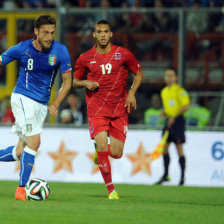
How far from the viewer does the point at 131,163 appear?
1405 cm

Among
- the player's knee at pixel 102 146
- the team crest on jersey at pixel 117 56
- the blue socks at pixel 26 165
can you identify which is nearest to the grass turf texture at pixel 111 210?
the blue socks at pixel 26 165

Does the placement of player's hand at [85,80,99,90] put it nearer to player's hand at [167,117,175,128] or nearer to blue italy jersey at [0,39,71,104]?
blue italy jersey at [0,39,71,104]

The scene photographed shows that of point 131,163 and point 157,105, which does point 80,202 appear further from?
point 157,105

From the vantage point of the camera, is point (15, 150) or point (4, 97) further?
point (4, 97)

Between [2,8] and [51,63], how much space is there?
8.22 metres

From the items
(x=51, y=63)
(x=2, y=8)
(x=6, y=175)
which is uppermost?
(x=2, y=8)

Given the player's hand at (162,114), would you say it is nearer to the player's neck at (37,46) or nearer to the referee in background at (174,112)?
the referee in background at (174,112)

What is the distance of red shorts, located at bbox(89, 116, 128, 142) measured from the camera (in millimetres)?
9086

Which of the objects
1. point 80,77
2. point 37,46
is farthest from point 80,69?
point 37,46

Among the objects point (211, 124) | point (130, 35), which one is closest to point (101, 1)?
point (130, 35)

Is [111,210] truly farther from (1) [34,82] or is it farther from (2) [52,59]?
(2) [52,59]

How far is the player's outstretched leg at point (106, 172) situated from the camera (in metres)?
8.81

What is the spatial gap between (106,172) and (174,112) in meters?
5.29

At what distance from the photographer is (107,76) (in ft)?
30.2
